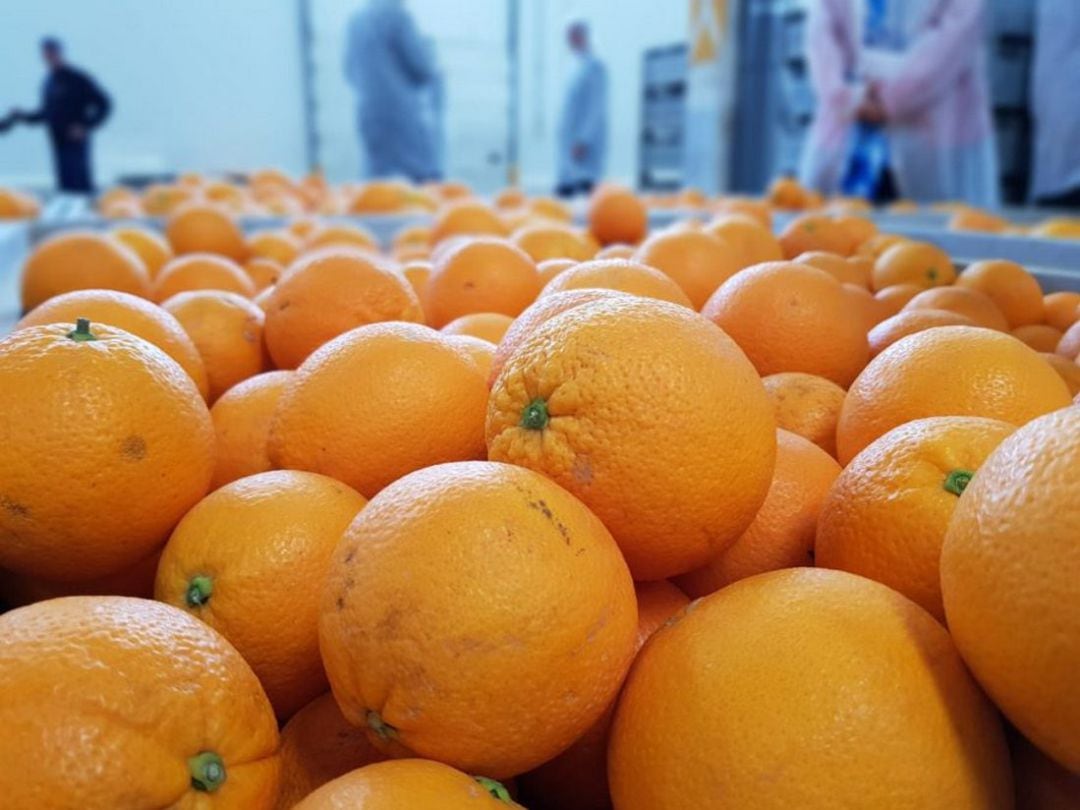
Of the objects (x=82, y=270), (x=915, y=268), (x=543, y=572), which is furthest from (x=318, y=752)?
(x=915, y=268)

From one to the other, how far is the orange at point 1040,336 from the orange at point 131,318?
144 cm

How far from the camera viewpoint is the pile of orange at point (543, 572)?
23.9 inches

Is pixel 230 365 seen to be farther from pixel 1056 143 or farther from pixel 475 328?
pixel 1056 143

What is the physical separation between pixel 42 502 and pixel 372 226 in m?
3.21

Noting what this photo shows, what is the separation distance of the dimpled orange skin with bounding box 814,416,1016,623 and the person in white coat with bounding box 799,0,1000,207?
553 centimetres

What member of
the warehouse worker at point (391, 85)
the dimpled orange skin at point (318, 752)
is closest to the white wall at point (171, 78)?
Answer: the warehouse worker at point (391, 85)

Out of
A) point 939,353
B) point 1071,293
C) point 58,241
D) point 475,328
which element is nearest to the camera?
point 939,353

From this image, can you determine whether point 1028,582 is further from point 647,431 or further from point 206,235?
point 206,235

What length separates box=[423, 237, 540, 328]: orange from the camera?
1560 mm

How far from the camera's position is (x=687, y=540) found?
31.7 inches

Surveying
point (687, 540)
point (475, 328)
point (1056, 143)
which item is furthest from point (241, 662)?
point (1056, 143)

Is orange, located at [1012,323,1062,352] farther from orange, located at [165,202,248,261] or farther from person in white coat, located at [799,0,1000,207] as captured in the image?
person in white coat, located at [799,0,1000,207]

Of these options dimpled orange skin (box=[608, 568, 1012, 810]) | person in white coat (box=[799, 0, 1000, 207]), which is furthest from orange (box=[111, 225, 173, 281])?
person in white coat (box=[799, 0, 1000, 207])

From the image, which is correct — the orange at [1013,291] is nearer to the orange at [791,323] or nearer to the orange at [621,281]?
the orange at [791,323]
